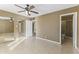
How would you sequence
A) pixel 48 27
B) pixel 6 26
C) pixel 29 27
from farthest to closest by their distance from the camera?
1. pixel 48 27
2. pixel 29 27
3. pixel 6 26

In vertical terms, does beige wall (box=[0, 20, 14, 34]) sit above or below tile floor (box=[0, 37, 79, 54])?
above

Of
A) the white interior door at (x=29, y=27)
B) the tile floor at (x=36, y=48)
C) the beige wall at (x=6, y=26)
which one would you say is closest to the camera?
the tile floor at (x=36, y=48)

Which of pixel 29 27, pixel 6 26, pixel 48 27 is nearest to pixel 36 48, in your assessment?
pixel 29 27

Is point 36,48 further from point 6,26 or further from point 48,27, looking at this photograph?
point 6,26

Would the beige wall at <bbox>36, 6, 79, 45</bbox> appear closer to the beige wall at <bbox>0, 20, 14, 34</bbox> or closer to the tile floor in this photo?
the tile floor

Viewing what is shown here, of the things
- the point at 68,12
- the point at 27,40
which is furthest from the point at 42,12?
the point at 27,40

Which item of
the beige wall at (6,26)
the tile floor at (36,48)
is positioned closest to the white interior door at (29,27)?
the tile floor at (36,48)

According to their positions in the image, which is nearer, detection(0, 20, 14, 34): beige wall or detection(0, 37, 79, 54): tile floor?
detection(0, 37, 79, 54): tile floor

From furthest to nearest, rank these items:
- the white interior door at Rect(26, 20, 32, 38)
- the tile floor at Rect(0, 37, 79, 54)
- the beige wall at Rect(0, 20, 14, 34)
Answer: the white interior door at Rect(26, 20, 32, 38) < the beige wall at Rect(0, 20, 14, 34) < the tile floor at Rect(0, 37, 79, 54)

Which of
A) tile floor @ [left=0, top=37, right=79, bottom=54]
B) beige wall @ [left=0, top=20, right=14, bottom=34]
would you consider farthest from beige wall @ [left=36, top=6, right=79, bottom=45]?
beige wall @ [left=0, top=20, right=14, bottom=34]

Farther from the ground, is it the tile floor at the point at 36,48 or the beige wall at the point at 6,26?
the beige wall at the point at 6,26

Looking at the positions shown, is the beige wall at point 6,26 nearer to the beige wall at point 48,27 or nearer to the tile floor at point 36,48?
the tile floor at point 36,48
